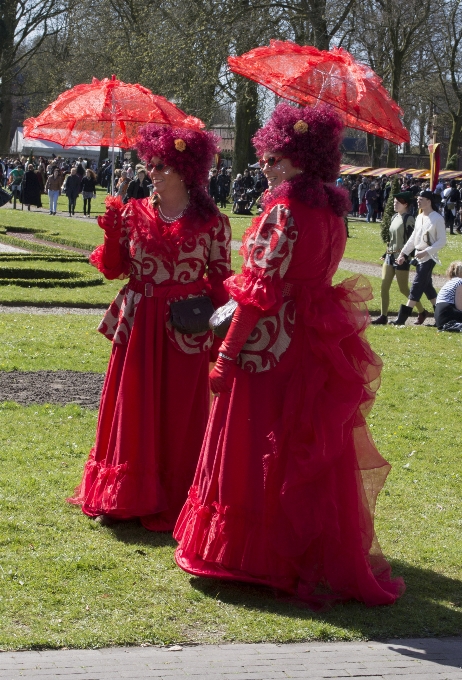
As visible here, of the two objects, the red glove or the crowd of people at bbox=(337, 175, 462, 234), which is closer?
the red glove

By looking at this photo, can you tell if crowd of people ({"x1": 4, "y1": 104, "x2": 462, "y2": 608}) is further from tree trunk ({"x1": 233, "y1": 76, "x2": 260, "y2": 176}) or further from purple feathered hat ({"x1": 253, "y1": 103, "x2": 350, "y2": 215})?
tree trunk ({"x1": 233, "y1": 76, "x2": 260, "y2": 176})

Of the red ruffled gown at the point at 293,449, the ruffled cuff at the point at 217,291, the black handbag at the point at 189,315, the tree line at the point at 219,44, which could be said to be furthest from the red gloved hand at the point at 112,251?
the tree line at the point at 219,44

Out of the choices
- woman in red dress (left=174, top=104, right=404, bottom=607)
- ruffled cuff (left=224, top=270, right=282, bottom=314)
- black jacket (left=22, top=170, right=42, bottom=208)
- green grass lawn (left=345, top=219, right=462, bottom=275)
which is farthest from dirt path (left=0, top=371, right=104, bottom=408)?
black jacket (left=22, top=170, right=42, bottom=208)

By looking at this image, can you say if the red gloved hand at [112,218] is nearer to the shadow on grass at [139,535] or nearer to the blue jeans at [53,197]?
the shadow on grass at [139,535]

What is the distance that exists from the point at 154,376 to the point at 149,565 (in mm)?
1040

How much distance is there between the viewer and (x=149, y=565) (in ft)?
15.1

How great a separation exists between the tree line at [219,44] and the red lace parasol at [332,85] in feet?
57.2

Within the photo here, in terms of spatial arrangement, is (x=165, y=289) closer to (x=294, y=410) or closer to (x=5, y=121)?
(x=294, y=410)

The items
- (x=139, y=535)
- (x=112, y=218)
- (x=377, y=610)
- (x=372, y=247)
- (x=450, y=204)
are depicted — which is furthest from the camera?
(x=450, y=204)

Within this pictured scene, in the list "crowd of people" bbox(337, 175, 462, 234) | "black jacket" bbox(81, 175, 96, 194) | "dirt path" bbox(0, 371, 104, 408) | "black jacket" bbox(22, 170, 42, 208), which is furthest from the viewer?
"crowd of people" bbox(337, 175, 462, 234)

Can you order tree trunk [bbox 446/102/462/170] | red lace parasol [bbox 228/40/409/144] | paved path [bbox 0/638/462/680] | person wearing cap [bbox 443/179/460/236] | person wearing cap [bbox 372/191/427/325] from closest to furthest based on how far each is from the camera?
1. paved path [bbox 0/638/462/680]
2. red lace parasol [bbox 228/40/409/144]
3. person wearing cap [bbox 372/191/427/325]
4. person wearing cap [bbox 443/179/460/236]
5. tree trunk [bbox 446/102/462/170]

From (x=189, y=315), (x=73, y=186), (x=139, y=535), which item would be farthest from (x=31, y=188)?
(x=139, y=535)

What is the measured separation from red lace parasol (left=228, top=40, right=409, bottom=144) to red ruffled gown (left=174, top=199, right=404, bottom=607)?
1.52 feet

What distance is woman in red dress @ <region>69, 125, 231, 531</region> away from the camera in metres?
5.08
